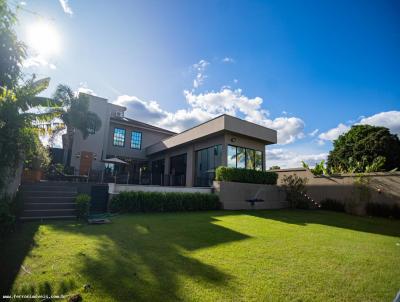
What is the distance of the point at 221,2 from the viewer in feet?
30.1

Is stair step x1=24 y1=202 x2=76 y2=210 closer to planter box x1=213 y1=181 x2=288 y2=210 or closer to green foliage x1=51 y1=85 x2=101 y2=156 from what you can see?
planter box x1=213 y1=181 x2=288 y2=210

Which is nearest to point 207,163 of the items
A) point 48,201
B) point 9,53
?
point 48,201

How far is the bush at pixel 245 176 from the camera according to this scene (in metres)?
13.3

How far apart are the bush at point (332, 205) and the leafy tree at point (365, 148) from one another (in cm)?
867

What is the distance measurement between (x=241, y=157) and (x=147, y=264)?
43.4 ft

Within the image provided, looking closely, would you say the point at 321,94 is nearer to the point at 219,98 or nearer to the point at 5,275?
the point at 219,98

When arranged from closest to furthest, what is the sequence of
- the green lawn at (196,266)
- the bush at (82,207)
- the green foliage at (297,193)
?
the green lawn at (196,266) < the bush at (82,207) < the green foliage at (297,193)

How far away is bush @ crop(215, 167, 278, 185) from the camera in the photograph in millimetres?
13305

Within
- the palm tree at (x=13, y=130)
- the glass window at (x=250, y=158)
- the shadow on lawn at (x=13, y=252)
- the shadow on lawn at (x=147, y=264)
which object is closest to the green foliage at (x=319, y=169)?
the glass window at (x=250, y=158)

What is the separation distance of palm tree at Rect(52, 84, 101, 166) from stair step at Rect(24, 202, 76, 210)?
11.6 metres

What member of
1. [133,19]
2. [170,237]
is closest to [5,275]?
[170,237]

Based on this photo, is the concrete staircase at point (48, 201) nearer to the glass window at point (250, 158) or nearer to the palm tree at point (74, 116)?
the palm tree at point (74, 116)

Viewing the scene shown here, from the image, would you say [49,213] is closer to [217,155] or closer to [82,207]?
[82,207]

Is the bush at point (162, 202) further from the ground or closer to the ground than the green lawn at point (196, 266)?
further from the ground
